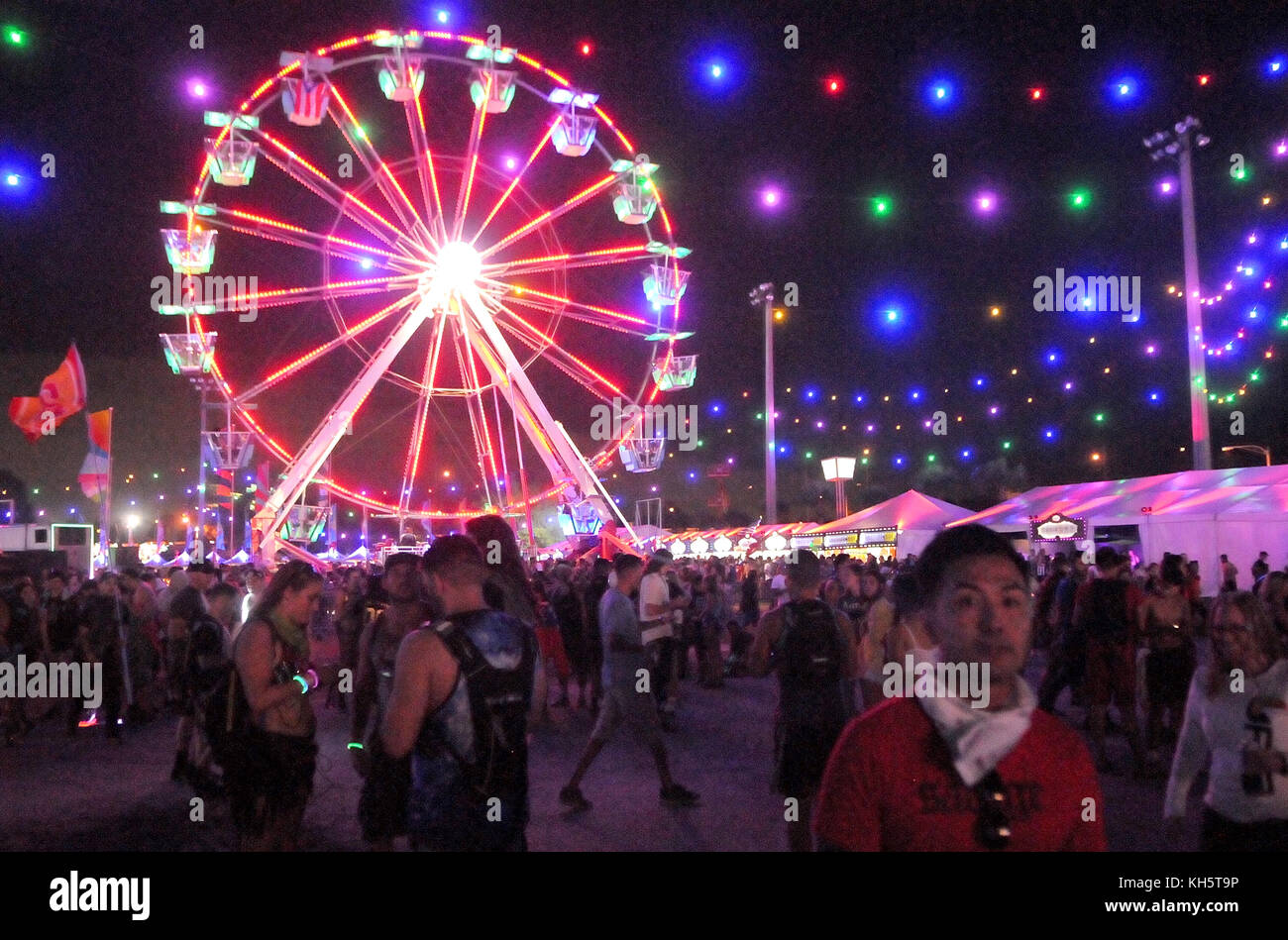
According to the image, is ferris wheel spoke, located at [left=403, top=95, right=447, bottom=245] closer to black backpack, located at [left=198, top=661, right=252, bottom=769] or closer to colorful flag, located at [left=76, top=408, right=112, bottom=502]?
colorful flag, located at [left=76, top=408, right=112, bottom=502]

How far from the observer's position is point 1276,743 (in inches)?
138

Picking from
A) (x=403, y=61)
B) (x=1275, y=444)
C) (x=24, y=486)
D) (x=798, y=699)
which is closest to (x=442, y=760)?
(x=798, y=699)

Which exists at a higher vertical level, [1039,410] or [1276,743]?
[1039,410]

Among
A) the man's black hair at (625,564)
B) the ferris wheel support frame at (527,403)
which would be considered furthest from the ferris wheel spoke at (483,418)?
the man's black hair at (625,564)

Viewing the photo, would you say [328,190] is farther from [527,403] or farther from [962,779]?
[962,779]

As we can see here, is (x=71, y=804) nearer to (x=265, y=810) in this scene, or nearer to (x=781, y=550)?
(x=265, y=810)

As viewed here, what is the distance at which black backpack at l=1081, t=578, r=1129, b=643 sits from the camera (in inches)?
331

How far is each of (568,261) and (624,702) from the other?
14.9m

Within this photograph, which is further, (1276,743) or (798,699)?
(798,699)

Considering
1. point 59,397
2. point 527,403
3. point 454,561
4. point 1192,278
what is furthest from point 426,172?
point 454,561

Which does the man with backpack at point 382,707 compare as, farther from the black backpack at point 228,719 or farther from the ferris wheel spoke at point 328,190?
the ferris wheel spoke at point 328,190

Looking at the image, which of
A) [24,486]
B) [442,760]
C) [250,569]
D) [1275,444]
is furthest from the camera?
[24,486]

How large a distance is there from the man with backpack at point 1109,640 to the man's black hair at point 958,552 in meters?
6.58
